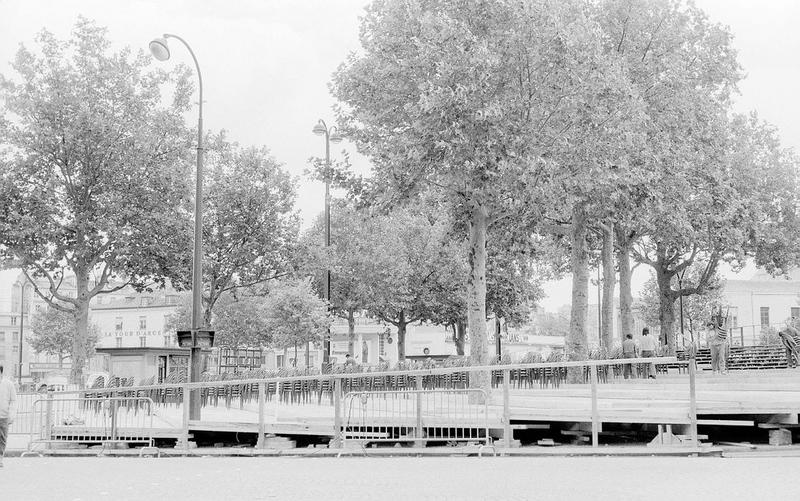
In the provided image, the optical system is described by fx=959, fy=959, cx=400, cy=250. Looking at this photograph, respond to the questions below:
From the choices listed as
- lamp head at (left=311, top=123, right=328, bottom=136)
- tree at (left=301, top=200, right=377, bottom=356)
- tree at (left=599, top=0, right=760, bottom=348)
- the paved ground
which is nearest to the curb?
the paved ground

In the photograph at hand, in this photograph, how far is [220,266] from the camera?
112ft

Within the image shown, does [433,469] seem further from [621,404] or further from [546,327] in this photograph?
[546,327]

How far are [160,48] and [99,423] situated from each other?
841 centimetres

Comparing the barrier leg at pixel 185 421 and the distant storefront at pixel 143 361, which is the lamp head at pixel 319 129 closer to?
the distant storefront at pixel 143 361

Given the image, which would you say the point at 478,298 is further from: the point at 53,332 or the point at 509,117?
the point at 53,332

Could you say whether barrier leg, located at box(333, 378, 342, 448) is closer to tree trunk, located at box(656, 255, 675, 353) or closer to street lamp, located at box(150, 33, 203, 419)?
street lamp, located at box(150, 33, 203, 419)

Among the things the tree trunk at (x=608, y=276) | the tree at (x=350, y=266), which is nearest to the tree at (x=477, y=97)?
the tree trunk at (x=608, y=276)

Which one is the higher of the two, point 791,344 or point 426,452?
point 791,344

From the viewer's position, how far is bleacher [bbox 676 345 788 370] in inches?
1293

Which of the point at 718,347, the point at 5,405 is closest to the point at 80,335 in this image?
the point at 5,405

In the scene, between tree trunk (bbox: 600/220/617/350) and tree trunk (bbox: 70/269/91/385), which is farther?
tree trunk (bbox: 600/220/617/350)

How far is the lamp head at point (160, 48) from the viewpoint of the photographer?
21047mm

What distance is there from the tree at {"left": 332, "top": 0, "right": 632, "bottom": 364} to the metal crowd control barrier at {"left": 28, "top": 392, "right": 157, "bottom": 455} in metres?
7.02

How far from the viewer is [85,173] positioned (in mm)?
29000
